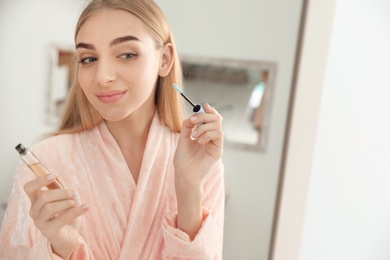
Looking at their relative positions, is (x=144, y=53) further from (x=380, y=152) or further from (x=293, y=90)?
(x=380, y=152)

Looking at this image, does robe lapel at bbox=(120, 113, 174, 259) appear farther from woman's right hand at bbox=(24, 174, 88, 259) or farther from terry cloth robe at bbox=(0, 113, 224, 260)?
woman's right hand at bbox=(24, 174, 88, 259)

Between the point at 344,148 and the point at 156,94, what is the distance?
35cm

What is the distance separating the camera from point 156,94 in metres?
0.59

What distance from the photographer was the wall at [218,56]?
0.57 meters

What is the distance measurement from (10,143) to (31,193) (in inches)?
5.8

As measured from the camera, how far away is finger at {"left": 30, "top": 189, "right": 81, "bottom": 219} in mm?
467

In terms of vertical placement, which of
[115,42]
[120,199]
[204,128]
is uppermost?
[115,42]

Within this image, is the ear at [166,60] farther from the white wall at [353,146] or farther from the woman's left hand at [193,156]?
the white wall at [353,146]

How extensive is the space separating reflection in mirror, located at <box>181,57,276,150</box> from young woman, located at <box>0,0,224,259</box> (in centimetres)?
5

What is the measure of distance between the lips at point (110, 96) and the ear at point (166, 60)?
68 mm

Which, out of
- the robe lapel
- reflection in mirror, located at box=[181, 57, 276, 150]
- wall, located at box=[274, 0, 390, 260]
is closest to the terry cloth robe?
the robe lapel

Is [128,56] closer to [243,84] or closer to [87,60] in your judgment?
[87,60]

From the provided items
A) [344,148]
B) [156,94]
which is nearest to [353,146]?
[344,148]

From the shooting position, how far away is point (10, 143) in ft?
1.93
